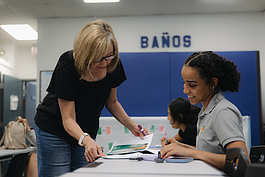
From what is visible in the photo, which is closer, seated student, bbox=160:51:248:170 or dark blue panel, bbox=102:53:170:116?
seated student, bbox=160:51:248:170

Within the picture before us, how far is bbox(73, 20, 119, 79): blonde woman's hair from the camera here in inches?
41.3

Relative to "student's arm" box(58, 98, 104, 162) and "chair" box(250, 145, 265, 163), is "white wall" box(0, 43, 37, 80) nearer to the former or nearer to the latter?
"student's arm" box(58, 98, 104, 162)

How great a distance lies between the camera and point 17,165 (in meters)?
2.23

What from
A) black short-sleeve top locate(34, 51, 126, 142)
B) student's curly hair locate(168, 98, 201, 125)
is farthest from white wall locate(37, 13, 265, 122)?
black short-sleeve top locate(34, 51, 126, 142)

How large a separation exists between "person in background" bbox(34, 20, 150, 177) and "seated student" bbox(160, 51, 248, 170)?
14.3 inches

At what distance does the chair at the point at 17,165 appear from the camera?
7.22ft

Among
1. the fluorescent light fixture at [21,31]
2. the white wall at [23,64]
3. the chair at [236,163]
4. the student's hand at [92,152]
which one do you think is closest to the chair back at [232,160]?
the chair at [236,163]

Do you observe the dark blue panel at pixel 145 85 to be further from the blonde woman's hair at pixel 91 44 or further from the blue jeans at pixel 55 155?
the blonde woman's hair at pixel 91 44

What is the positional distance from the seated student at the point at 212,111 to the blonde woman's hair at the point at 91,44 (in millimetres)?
469

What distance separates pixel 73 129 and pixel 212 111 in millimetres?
664

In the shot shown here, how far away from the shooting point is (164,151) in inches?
36.9

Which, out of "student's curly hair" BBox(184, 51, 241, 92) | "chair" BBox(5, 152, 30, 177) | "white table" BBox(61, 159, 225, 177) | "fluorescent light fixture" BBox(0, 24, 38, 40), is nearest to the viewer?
"white table" BBox(61, 159, 225, 177)

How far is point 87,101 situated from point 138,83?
1.92m

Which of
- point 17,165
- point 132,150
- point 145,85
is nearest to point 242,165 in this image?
point 132,150
